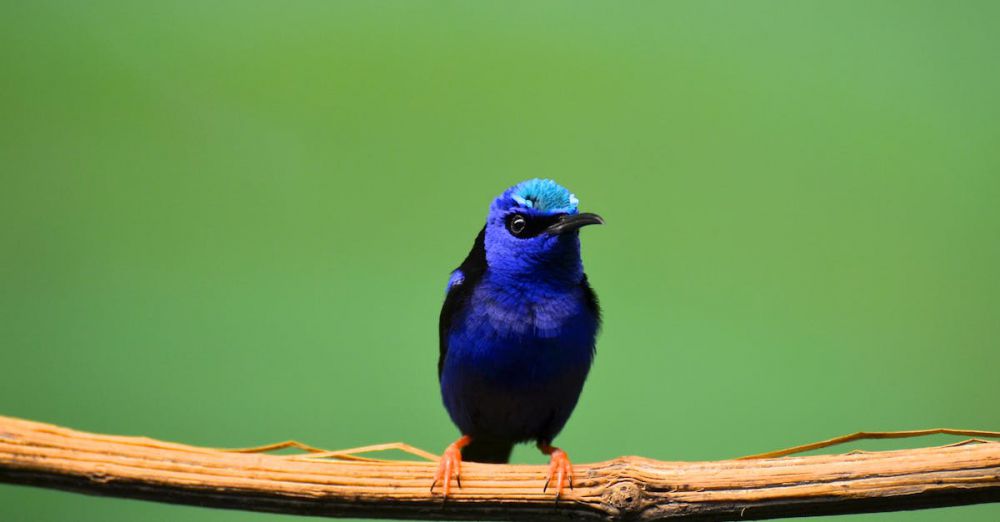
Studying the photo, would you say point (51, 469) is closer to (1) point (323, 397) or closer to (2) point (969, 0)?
(1) point (323, 397)

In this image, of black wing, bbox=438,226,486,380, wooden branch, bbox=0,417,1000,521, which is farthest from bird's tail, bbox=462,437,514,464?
wooden branch, bbox=0,417,1000,521

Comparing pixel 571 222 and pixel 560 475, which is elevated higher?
pixel 571 222

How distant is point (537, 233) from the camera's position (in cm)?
290

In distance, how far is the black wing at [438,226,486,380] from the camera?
2.98 metres

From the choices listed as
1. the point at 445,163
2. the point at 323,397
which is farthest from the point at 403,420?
the point at 445,163

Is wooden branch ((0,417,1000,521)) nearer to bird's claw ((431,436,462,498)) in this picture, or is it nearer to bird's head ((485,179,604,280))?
bird's claw ((431,436,462,498))

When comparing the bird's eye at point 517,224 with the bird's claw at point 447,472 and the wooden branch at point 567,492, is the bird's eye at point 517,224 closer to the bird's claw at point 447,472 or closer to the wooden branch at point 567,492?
the bird's claw at point 447,472

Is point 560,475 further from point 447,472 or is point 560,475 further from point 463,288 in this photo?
point 463,288

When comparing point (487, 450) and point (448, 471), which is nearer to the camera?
point (448, 471)

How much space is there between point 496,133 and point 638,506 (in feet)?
8.39

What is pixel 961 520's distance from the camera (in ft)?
14.7

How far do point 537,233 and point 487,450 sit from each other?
0.74m

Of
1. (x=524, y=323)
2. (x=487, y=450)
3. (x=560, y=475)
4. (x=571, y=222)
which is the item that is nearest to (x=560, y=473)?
(x=560, y=475)

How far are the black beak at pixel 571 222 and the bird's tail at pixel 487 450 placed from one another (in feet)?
2.36
